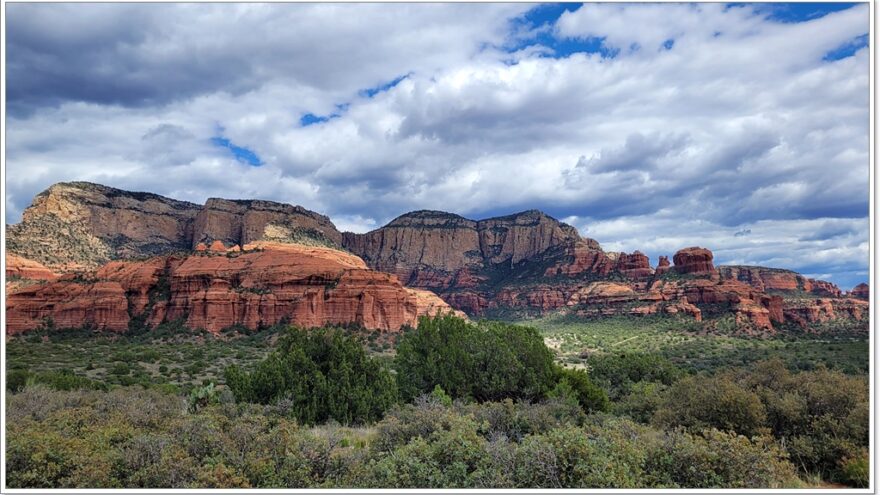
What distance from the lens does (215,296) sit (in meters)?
74.1

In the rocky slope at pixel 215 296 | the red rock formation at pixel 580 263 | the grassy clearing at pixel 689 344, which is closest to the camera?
the grassy clearing at pixel 689 344

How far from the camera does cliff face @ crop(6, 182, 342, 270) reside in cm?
9462

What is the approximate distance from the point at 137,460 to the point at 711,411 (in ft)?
41.8

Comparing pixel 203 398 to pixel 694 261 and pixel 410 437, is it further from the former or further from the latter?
pixel 694 261

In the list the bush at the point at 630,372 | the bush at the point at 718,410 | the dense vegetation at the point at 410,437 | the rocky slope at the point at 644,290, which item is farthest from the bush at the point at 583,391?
the rocky slope at the point at 644,290

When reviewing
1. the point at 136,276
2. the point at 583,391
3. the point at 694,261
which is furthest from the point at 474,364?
the point at 694,261

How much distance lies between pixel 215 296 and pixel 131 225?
2690 inches

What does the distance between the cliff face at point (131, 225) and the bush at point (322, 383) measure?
8886cm

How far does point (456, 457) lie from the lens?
9656 mm

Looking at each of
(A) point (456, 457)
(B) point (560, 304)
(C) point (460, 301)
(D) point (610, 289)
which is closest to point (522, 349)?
(A) point (456, 457)

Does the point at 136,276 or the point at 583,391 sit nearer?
the point at 583,391

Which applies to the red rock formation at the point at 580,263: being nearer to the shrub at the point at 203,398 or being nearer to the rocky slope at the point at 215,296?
the rocky slope at the point at 215,296

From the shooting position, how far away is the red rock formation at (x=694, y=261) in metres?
123

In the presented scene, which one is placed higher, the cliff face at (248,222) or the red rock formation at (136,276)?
the cliff face at (248,222)
